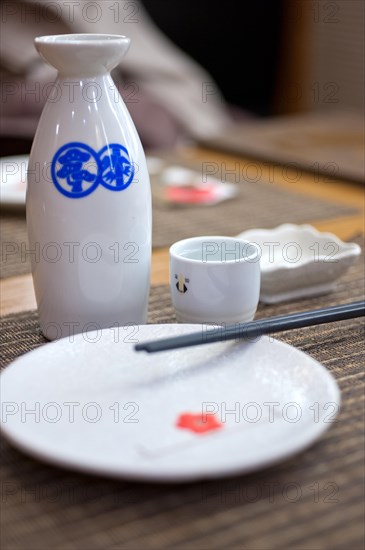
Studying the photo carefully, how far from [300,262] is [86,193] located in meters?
0.26

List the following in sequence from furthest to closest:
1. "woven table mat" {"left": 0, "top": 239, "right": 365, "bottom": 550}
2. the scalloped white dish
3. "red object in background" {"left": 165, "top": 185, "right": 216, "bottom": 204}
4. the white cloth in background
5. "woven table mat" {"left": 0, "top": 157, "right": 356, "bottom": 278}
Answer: the white cloth in background
"red object in background" {"left": 165, "top": 185, "right": 216, "bottom": 204}
"woven table mat" {"left": 0, "top": 157, "right": 356, "bottom": 278}
the scalloped white dish
"woven table mat" {"left": 0, "top": 239, "right": 365, "bottom": 550}

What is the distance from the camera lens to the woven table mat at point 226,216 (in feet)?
3.43

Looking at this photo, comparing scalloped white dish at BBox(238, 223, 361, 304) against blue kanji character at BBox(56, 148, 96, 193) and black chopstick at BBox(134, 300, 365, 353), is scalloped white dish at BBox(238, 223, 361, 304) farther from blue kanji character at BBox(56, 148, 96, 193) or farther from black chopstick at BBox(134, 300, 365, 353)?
blue kanji character at BBox(56, 148, 96, 193)

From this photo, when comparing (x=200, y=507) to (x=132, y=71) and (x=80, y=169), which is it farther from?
(x=132, y=71)

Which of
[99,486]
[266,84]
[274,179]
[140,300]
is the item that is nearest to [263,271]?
[140,300]

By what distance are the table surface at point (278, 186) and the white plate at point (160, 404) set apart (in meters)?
0.22

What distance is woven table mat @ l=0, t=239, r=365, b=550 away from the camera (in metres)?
0.45

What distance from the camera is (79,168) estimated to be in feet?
2.22

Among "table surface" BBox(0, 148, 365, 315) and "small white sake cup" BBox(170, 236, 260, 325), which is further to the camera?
"table surface" BBox(0, 148, 365, 315)

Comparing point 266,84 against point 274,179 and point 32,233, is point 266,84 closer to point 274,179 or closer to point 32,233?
point 274,179

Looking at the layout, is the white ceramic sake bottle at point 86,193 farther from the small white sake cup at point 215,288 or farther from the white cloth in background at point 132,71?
the white cloth in background at point 132,71

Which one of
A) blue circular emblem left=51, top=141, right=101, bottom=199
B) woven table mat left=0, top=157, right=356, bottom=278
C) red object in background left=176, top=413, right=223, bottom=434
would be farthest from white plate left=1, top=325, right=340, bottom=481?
woven table mat left=0, top=157, right=356, bottom=278

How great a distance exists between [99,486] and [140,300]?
26 centimetres

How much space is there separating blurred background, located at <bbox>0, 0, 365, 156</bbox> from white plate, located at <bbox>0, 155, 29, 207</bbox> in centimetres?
45
